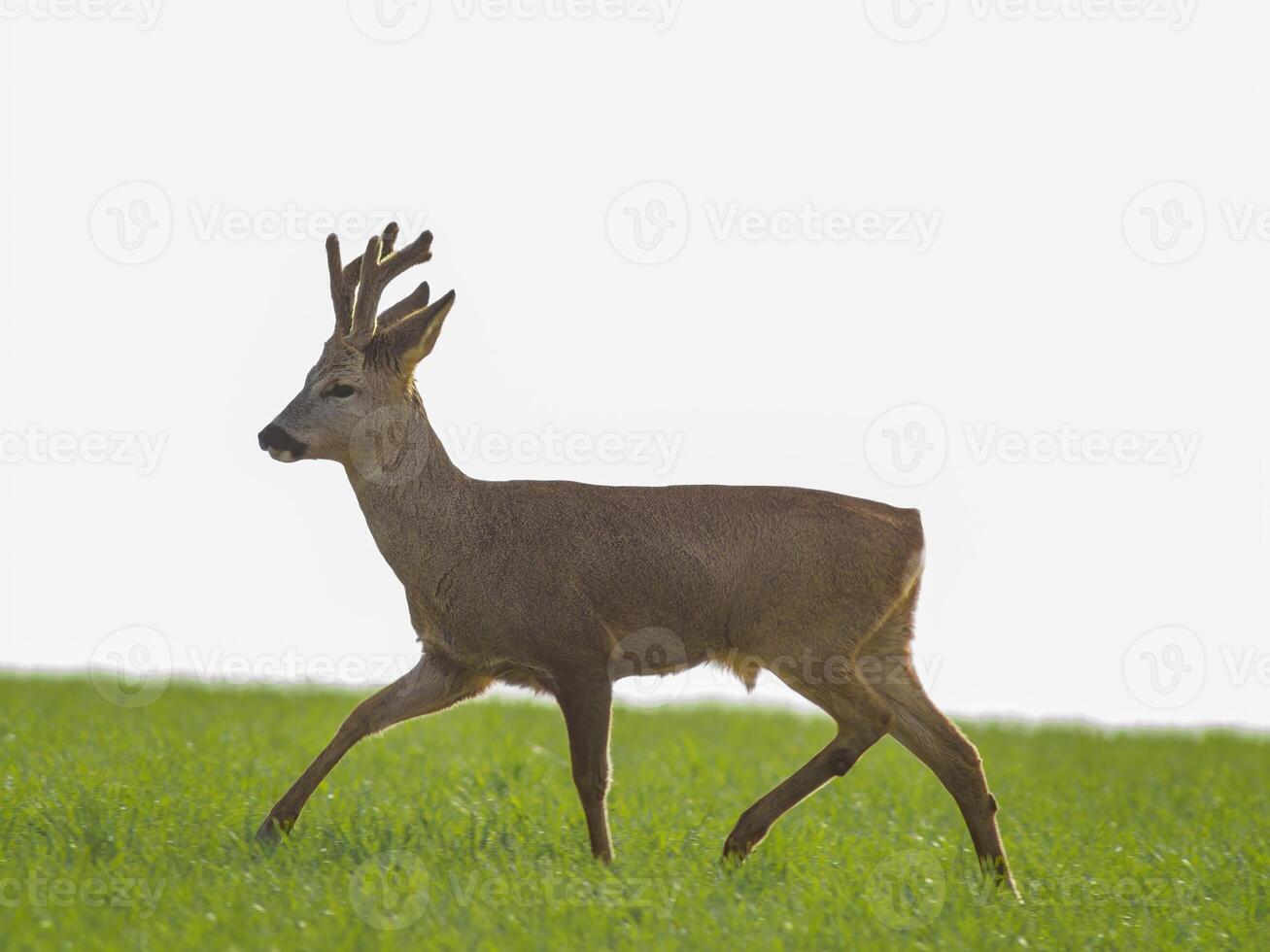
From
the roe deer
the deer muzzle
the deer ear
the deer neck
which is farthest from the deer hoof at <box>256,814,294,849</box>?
the deer ear

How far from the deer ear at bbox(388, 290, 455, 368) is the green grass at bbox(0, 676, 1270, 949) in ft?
7.27

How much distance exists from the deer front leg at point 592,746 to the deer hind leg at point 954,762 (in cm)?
143

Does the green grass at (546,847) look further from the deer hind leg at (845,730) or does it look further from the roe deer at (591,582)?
the roe deer at (591,582)

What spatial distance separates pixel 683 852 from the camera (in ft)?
24.8

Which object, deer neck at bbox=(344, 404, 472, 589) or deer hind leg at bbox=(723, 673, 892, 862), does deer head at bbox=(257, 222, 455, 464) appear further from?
deer hind leg at bbox=(723, 673, 892, 862)

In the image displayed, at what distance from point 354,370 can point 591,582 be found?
149cm

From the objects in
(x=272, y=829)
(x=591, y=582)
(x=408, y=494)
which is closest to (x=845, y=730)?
(x=591, y=582)

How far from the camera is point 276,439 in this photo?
7.34 m

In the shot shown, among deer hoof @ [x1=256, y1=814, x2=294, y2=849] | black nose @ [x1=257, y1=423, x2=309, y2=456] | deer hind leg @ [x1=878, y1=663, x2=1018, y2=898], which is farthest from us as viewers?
deer hind leg @ [x1=878, y1=663, x2=1018, y2=898]

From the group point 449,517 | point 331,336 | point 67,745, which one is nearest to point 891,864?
point 449,517

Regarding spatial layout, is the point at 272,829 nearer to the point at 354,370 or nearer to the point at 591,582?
the point at 591,582

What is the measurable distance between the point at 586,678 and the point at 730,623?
2.47ft

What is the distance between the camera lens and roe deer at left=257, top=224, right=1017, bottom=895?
7.39 m

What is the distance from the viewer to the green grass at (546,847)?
18.9 ft
